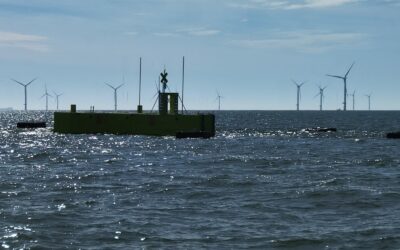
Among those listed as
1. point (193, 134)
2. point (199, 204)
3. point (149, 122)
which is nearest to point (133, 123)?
point (149, 122)

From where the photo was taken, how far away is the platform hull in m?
93.5

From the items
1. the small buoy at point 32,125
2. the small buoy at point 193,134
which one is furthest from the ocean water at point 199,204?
the small buoy at point 32,125

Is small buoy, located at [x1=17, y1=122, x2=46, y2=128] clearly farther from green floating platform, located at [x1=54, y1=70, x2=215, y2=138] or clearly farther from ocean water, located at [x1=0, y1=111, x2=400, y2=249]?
ocean water, located at [x1=0, y1=111, x2=400, y2=249]

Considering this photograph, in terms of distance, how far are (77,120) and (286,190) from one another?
6996 centimetres

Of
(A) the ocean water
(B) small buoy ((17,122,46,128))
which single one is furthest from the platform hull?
(A) the ocean water

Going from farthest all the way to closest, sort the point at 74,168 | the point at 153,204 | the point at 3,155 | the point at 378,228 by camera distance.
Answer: the point at 3,155
the point at 74,168
the point at 153,204
the point at 378,228

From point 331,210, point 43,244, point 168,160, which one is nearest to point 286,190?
point 331,210

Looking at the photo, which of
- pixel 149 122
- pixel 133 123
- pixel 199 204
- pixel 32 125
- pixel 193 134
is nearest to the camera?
pixel 199 204

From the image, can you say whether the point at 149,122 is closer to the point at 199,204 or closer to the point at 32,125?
the point at 32,125

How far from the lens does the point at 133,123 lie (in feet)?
324

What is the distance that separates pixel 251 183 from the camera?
129 feet

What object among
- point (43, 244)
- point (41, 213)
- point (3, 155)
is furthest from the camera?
point (3, 155)

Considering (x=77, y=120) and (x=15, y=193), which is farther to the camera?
(x=77, y=120)

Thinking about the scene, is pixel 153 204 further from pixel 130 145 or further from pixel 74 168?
pixel 130 145
